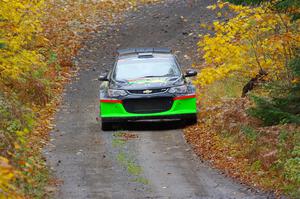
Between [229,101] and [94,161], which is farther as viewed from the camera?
[229,101]

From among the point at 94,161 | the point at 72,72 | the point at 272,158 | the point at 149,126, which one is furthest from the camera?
the point at 72,72

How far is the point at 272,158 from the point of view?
12602 millimetres

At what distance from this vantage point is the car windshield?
1783 cm

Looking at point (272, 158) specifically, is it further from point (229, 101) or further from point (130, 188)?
point (229, 101)

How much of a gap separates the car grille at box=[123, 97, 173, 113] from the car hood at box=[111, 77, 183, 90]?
0.31 metres

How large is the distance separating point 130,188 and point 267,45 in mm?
6124

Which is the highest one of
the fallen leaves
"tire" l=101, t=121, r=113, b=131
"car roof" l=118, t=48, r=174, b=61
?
"car roof" l=118, t=48, r=174, b=61

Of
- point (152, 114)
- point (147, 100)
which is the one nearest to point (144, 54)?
point (147, 100)

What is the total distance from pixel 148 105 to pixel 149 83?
1.81ft

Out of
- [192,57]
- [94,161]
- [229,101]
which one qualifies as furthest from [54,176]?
[192,57]

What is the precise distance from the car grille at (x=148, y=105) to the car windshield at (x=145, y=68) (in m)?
0.88

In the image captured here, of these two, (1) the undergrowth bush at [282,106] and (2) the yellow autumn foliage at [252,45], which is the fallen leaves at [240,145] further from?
(2) the yellow autumn foliage at [252,45]

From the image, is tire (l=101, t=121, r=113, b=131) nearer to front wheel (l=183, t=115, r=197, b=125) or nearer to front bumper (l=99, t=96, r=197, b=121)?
front bumper (l=99, t=96, r=197, b=121)

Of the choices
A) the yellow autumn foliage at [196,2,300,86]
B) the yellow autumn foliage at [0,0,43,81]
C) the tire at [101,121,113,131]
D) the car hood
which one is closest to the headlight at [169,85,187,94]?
the car hood
